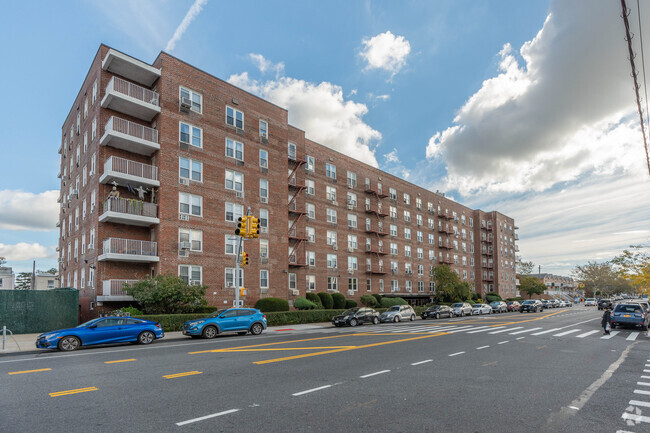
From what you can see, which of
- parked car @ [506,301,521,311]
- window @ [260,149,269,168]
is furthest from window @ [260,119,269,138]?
parked car @ [506,301,521,311]

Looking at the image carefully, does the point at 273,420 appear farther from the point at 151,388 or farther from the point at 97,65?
the point at 97,65

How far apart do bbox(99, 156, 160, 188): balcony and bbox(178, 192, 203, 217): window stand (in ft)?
6.12

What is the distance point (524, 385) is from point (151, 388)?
8.07m

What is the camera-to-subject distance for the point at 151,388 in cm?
866

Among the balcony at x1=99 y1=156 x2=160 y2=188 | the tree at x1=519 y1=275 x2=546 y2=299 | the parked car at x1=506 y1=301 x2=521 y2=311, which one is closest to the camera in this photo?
the balcony at x1=99 y1=156 x2=160 y2=188

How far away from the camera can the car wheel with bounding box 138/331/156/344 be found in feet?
58.4

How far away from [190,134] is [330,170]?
18966mm

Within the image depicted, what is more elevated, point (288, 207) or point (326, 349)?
point (288, 207)

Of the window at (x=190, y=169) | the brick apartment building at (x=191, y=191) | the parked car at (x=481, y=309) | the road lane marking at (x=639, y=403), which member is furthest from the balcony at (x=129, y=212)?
the parked car at (x=481, y=309)

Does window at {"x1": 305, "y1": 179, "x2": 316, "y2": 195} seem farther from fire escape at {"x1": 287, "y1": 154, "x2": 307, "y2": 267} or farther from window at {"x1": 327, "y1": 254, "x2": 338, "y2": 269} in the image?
window at {"x1": 327, "y1": 254, "x2": 338, "y2": 269}

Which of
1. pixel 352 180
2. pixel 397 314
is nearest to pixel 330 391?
pixel 397 314

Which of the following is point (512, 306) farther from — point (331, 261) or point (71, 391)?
point (71, 391)

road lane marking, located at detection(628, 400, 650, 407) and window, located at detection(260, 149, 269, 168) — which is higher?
window, located at detection(260, 149, 269, 168)

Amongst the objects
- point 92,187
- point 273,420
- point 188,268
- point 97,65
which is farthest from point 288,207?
point 273,420
